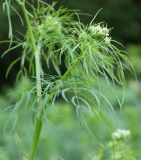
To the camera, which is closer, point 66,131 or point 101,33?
point 101,33

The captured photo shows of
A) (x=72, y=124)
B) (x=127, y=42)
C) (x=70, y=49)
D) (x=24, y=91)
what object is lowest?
(x=127, y=42)

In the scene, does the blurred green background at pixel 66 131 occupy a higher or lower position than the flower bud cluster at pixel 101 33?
lower

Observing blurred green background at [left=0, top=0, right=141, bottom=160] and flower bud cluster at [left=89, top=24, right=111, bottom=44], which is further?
blurred green background at [left=0, top=0, right=141, bottom=160]

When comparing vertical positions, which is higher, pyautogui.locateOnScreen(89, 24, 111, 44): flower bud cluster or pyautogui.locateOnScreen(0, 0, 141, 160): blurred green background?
pyautogui.locateOnScreen(89, 24, 111, 44): flower bud cluster

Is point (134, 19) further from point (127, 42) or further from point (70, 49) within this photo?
point (70, 49)

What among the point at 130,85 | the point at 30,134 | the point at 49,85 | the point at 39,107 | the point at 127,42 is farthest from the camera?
the point at 127,42

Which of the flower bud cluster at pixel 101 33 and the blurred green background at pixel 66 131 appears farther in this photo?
the blurred green background at pixel 66 131

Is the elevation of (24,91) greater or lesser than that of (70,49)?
lesser

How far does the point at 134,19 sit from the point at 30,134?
6381mm

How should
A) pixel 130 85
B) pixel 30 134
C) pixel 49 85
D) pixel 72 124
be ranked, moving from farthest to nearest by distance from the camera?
pixel 130 85, pixel 72 124, pixel 30 134, pixel 49 85

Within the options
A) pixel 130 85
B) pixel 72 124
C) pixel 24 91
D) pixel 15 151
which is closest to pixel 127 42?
pixel 130 85

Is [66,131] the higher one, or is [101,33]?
[101,33]

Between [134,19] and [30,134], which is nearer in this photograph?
[30,134]

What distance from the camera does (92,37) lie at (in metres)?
1.83
